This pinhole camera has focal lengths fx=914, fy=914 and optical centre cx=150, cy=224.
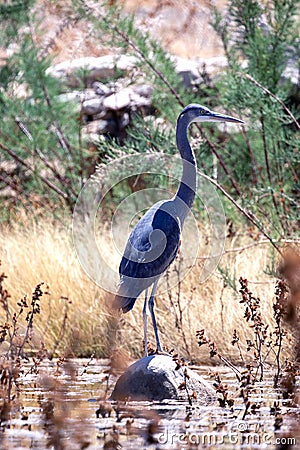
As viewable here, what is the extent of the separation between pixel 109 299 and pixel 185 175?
52.7 inches

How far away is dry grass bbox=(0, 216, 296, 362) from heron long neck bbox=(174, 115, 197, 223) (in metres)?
1.10

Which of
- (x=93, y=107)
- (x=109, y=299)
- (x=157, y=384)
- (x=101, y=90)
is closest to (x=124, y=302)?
(x=157, y=384)

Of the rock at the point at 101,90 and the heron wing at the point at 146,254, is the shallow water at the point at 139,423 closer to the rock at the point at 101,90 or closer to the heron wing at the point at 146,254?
the heron wing at the point at 146,254

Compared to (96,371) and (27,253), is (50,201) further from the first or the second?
(96,371)

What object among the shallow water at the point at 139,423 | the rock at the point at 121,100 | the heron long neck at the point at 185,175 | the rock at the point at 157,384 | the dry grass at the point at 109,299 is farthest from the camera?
the rock at the point at 121,100

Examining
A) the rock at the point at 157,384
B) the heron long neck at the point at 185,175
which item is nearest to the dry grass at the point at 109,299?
the heron long neck at the point at 185,175

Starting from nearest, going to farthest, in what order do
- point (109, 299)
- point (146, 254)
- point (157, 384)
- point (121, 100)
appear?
point (157, 384)
point (146, 254)
point (109, 299)
point (121, 100)

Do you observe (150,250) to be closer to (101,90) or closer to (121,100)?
(121,100)

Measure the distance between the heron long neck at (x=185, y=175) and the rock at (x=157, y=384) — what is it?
99 cm

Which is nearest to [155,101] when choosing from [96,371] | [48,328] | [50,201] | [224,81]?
[224,81]

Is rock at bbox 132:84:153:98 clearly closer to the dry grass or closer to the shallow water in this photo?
the dry grass

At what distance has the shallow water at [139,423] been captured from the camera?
413cm

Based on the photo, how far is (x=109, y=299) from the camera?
6.72 metres

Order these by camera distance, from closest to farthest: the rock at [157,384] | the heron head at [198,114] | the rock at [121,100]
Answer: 1. the rock at [157,384]
2. the heron head at [198,114]
3. the rock at [121,100]
